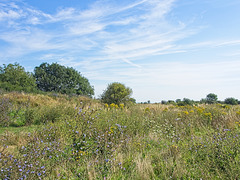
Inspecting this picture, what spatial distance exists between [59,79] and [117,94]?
23619 mm

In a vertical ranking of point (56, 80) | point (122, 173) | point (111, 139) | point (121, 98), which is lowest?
point (122, 173)

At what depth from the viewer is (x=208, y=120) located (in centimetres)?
743

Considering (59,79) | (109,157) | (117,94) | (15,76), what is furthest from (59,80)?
(109,157)

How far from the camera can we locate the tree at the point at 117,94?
13156 millimetres

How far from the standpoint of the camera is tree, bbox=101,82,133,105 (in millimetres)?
13156

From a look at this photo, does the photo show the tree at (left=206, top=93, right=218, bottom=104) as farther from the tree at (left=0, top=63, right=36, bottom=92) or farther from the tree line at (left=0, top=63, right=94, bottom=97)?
the tree at (left=0, top=63, right=36, bottom=92)

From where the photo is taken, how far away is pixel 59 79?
3425 centimetres

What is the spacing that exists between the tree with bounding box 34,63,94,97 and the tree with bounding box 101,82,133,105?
20713mm

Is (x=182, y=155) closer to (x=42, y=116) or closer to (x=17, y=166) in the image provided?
(x=17, y=166)

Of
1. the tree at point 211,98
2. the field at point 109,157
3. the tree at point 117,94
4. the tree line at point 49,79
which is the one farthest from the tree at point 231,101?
the tree line at point 49,79

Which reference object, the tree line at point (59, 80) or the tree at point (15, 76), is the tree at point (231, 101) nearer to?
the tree line at point (59, 80)

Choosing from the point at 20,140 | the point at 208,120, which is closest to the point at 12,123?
the point at 20,140

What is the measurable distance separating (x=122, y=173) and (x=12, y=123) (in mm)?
6104

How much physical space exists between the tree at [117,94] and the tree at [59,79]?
20713 millimetres
